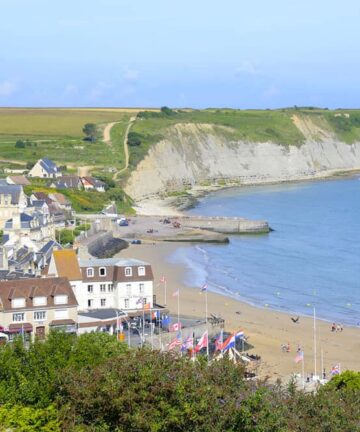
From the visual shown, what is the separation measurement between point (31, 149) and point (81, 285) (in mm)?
91510

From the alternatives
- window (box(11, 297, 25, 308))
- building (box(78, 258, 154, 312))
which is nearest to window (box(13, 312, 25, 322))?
window (box(11, 297, 25, 308))

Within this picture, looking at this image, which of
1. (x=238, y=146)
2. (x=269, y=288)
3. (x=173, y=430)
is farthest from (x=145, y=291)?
(x=238, y=146)

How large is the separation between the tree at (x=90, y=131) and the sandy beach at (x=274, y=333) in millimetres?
89598

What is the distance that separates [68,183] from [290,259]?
36.5 m

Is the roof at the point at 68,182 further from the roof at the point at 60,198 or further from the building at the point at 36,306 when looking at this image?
the building at the point at 36,306

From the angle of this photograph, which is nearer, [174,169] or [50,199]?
[50,199]

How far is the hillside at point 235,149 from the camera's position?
136625 mm

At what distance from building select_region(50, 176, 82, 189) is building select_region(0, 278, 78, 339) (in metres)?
62.8

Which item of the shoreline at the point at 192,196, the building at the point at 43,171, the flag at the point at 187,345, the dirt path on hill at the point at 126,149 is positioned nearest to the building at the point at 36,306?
the flag at the point at 187,345

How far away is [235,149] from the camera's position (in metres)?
163

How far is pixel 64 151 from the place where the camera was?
132m

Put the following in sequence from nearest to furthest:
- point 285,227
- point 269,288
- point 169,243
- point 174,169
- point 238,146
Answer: point 269,288 → point 169,243 → point 285,227 → point 174,169 → point 238,146

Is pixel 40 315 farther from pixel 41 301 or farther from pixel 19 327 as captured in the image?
pixel 19 327

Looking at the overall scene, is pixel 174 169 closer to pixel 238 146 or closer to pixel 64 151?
pixel 64 151
